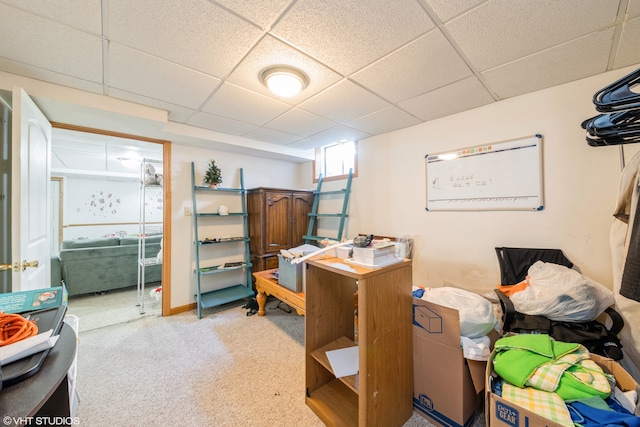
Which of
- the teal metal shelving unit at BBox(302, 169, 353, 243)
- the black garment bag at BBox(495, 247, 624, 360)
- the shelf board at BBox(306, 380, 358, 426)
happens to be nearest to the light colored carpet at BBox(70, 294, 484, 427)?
the shelf board at BBox(306, 380, 358, 426)

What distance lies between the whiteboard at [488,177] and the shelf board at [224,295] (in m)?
2.58

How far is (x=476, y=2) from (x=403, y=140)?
1.63 metres

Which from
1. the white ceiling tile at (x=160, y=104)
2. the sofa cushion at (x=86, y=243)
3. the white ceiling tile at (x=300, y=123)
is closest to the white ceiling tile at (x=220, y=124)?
the white ceiling tile at (x=160, y=104)

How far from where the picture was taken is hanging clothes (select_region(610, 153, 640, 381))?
4.38 ft

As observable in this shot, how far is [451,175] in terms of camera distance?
2.33 m

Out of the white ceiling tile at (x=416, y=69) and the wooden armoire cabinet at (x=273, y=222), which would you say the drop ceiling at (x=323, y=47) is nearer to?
the white ceiling tile at (x=416, y=69)

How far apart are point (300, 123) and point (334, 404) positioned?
8.25 ft

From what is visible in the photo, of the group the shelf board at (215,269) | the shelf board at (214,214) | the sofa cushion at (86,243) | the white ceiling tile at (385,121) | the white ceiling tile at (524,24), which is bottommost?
the shelf board at (215,269)

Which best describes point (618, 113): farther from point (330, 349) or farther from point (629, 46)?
point (330, 349)

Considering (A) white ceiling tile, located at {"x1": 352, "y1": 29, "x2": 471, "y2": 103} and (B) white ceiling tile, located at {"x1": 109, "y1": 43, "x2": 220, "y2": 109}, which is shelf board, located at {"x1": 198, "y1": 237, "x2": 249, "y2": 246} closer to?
(B) white ceiling tile, located at {"x1": 109, "y1": 43, "x2": 220, "y2": 109}

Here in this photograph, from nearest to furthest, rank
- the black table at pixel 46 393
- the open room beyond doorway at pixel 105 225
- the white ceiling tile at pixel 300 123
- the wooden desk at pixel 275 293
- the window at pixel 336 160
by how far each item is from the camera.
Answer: the black table at pixel 46 393 → the wooden desk at pixel 275 293 → the white ceiling tile at pixel 300 123 → the open room beyond doorway at pixel 105 225 → the window at pixel 336 160

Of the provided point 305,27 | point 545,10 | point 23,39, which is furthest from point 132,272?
point 545,10

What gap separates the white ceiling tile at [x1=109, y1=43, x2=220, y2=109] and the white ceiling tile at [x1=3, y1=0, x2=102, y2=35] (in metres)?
0.16

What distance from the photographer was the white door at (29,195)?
1.42 m
